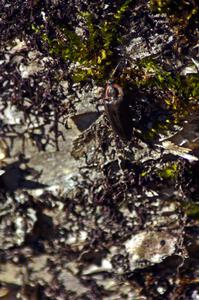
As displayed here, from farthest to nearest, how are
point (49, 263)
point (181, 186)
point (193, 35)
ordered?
point (49, 263)
point (181, 186)
point (193, 35)

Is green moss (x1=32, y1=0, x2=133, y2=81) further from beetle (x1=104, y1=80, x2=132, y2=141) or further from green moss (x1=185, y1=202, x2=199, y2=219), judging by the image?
green moss (x1=185, y1=202, x2=199, y2=219)

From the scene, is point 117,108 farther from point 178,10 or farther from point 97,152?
point 178,10

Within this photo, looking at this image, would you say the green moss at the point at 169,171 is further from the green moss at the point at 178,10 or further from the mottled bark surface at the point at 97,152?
the green moss at the point at 178,10

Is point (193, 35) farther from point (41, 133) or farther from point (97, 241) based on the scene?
point (97, 241)

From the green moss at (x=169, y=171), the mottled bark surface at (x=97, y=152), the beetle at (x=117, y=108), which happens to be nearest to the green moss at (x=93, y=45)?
the mottled bark surface at (x=97, y=152)

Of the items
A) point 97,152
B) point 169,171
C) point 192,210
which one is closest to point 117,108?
point 97,152

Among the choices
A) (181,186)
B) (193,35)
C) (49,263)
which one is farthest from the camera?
(49,263)

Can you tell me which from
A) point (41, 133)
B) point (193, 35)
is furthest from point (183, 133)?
point (41, 133)
